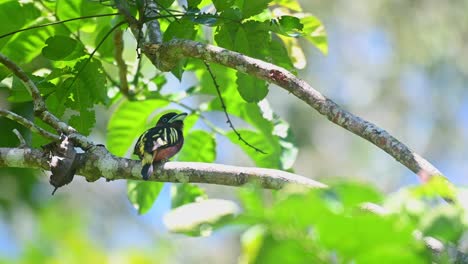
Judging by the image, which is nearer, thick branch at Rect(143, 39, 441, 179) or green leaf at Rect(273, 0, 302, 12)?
thick branch at Rect(143, 39, 441, 179)

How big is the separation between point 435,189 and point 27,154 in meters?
2.32

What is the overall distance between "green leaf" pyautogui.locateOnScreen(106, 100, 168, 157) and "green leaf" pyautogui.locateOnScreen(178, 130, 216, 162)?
245 mm

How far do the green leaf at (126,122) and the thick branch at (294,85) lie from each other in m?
0.87

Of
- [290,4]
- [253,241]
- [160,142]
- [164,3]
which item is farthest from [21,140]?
[253,241]

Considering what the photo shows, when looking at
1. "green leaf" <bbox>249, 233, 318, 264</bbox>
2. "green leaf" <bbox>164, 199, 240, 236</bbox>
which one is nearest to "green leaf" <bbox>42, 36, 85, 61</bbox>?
"green leaf" <bbox>164, 199, 240, 236</bbox>

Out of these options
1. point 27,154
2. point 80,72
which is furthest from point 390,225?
point 80,72

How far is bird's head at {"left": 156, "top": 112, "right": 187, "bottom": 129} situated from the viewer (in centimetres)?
452

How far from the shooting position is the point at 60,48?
13.0 ft

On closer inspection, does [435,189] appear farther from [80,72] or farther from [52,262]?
[52,262]

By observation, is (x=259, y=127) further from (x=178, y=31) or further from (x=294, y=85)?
(x=294, y=85)

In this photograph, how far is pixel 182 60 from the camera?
3781mm

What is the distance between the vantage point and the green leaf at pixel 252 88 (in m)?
3.90

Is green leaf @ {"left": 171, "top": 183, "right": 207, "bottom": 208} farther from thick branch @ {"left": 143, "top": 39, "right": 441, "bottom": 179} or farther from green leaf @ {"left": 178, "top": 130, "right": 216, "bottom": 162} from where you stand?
thick branch @ {"left": 143, "top": 39, "right": 441, "bottom": 179}

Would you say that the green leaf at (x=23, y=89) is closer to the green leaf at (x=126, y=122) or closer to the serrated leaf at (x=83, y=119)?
the serrated leaf at (x=83, y=119)
